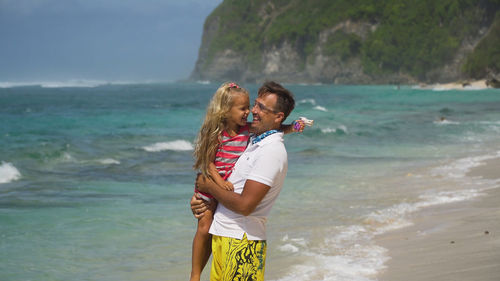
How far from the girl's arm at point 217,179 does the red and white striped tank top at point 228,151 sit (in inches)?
1.9

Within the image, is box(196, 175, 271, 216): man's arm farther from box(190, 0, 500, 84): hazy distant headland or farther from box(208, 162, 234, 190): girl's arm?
box(190, 0, 500, 84): hazy distant headland

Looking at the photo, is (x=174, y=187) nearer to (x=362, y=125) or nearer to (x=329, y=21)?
(x=362, y=125)

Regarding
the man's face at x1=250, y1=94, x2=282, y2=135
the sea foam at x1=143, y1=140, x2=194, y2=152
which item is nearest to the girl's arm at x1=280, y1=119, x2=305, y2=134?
the man's face at x1=250, y1=94, x2=282, y2=135

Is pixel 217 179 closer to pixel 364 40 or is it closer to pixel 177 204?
pixel 177 204

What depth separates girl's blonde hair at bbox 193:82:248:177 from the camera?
2.96m

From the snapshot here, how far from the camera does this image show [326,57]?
130 meters

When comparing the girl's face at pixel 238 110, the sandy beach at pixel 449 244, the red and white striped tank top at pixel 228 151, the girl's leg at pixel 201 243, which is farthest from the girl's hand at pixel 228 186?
the sandy beach at pixel 449 244

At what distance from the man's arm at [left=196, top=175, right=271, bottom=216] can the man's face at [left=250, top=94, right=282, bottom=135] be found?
1.03ft

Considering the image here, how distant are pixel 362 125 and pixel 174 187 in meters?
16.9

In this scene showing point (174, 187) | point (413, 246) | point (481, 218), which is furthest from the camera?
point (174, 187)

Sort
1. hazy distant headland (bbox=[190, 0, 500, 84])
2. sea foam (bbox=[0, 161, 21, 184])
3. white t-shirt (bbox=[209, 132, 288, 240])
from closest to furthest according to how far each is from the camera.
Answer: white t-shirt (bbox=[209, 132, 288, 240])
sea foam (bbox=[0, 161, 21, 184])
hazy distant headland (bbox=[190, 0, 500, 84])

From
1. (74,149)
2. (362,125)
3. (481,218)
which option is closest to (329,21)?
(362,125)

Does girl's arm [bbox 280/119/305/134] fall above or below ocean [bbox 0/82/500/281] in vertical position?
above

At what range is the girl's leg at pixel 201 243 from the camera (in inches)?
119
